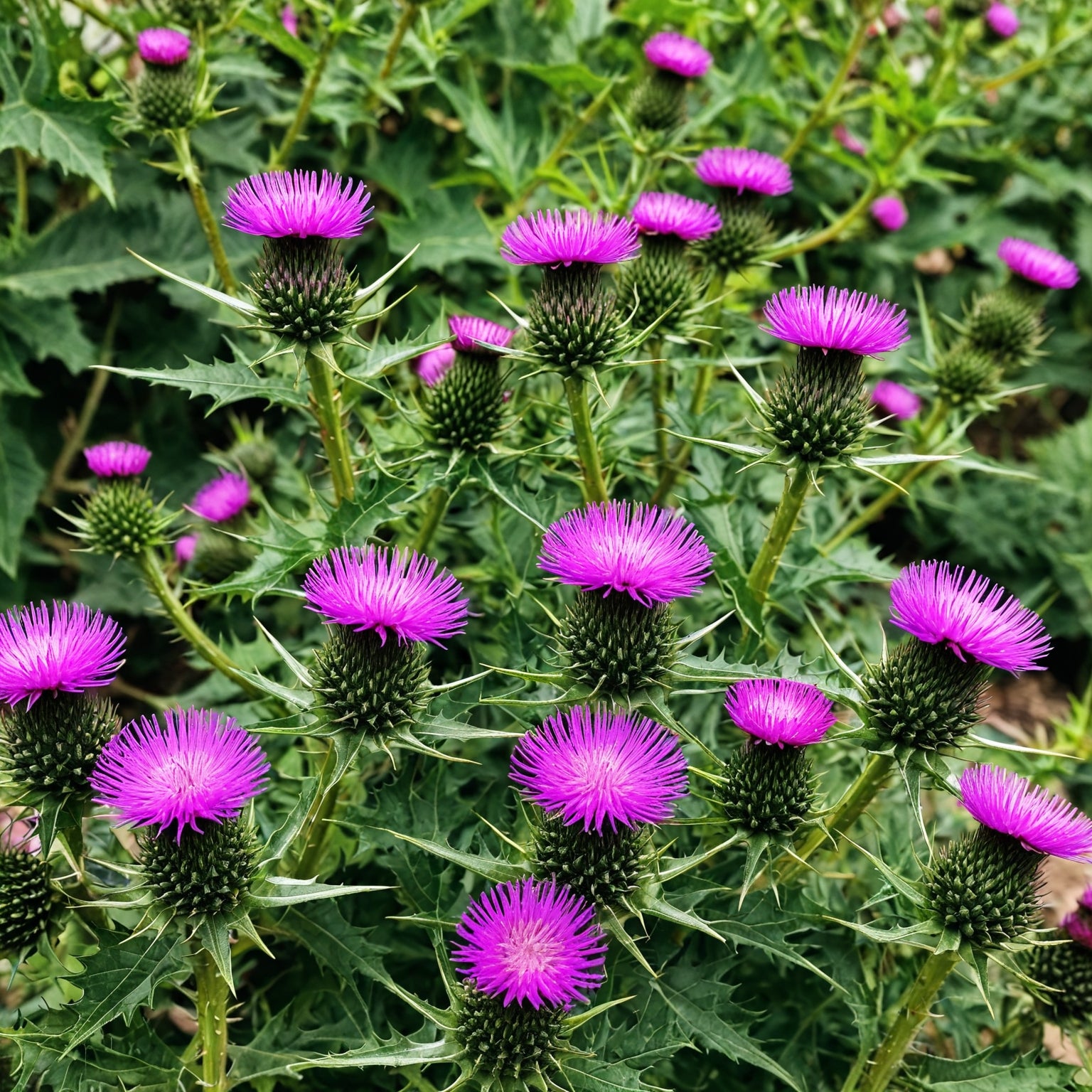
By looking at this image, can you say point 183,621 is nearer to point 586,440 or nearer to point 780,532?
point 586,440

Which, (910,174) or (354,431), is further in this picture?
(910,174)

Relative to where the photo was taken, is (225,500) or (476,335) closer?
(476,335)

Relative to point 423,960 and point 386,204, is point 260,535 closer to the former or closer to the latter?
point 423,960

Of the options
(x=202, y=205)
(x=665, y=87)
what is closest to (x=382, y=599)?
(x=202, y=205)

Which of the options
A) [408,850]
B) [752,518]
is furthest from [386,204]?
[408,850]

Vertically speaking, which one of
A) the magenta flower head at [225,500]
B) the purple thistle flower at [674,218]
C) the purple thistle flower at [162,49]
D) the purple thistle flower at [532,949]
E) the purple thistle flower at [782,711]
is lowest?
the purple thistle flower at [532,949]

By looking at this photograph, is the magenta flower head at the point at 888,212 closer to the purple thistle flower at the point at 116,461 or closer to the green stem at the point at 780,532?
the green stem at the point at 780,532

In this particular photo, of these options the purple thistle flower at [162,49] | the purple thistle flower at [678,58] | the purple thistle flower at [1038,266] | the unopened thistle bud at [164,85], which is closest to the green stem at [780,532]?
the purple thistle flower at [1038,266]
